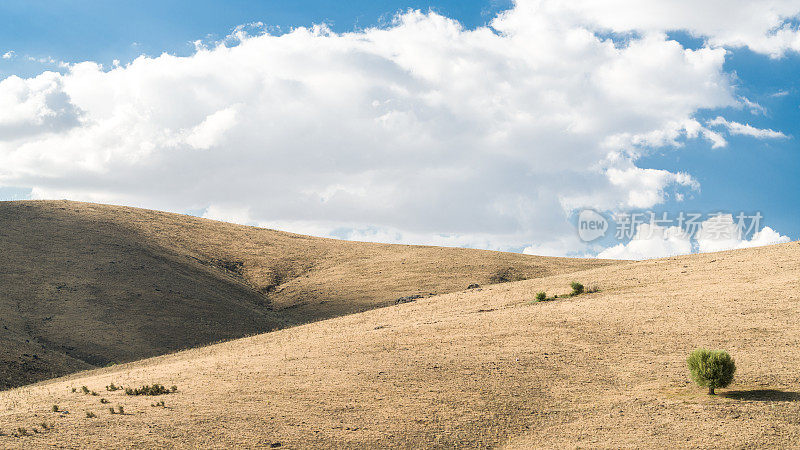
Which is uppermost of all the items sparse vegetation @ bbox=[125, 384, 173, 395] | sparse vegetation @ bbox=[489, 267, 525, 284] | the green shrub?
sparse vegetation @ bbox=[489, 267, 525, 284]

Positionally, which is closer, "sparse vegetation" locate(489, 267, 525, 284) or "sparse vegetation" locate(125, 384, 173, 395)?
"sparse vegetation" locate(125, 384, 173, 395)

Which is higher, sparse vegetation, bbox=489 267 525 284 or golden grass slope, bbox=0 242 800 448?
sparse vegetation, bbox=489 267 525 284

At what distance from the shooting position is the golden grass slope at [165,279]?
122 feet

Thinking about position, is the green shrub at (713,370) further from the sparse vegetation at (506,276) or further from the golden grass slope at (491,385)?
the sparse vegetation at (506,276)

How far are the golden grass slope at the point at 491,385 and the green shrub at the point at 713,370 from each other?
0.43 meters

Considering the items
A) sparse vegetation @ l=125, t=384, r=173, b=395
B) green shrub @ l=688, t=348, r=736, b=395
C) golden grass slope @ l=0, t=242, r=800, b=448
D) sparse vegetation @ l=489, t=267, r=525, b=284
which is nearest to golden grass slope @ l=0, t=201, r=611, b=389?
sparse vegetation @ l=489, t=267, r=525, b=284

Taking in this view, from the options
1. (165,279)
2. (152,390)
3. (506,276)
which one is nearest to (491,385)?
(152,390)

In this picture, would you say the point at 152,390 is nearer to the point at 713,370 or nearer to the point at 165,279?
the point at 713,370

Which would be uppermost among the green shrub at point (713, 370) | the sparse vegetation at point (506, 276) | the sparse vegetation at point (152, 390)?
the sparse vegetation at point (506, 276)

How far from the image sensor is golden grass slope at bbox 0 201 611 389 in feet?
122

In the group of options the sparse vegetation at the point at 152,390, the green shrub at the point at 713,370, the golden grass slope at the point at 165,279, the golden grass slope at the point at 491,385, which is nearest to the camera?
the golden grass slope at the point at 491,385

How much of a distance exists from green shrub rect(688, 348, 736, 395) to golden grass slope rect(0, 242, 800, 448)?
17.1 inches

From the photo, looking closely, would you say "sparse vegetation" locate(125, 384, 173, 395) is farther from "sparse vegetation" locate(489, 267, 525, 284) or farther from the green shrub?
"sparse vegetation" locate(489, 267, 525, 284)

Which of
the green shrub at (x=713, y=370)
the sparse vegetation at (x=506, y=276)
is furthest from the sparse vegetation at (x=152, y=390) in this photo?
the sparse vegetation at (x=506, y=276)
